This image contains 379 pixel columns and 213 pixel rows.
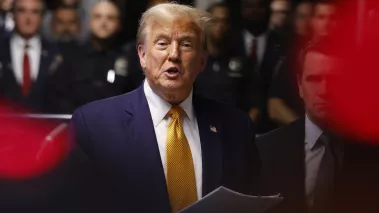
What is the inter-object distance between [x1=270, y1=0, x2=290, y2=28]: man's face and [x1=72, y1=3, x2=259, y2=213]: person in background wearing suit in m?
1.66

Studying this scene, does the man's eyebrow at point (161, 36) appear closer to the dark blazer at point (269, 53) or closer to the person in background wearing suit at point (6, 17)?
the dark blazer at point (269, 53)

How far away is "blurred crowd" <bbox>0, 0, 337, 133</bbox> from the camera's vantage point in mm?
3834

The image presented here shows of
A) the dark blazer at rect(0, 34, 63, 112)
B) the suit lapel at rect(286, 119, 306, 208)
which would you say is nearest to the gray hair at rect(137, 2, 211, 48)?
the suit lapel at rect(286, 119, 306, 208)

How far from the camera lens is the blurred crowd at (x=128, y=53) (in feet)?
12.6

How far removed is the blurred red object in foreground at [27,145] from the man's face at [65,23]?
51.0 inches

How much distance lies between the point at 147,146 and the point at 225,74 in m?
1.52

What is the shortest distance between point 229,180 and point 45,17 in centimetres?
234

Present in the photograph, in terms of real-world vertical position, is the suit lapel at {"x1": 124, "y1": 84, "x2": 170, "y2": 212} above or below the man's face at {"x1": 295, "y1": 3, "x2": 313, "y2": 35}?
below

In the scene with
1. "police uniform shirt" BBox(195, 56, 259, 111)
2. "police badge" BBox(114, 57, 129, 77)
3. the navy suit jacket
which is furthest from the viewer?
"police badge" BBox(114, 57, 129, 77)

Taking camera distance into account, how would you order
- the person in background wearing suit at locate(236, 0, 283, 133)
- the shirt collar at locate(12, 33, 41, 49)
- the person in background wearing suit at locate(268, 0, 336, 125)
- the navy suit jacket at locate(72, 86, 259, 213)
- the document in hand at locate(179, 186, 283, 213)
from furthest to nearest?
the shirt collar at locate(12, 33, 41, 49) → the person in background wearing suit at locate(236, 0, 283, 133) → the person in background wearing suit at locate(268, 0, 336, 125) → the navy suit jacket at locate(72, 86, 259, 213) → the document in hand at locate(179, 186, 283, 213)

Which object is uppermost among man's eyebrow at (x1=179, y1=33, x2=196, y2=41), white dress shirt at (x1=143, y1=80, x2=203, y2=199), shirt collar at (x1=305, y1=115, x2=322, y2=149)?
man's eyebrow at (x1=179, y1=33, x2=196, y2=41)

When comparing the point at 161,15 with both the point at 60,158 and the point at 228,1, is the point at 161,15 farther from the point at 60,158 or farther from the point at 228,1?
the point at 228,1

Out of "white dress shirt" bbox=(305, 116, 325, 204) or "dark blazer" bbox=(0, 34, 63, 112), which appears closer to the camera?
"white dress shirt" bbox=(305, 116, 325, 204)

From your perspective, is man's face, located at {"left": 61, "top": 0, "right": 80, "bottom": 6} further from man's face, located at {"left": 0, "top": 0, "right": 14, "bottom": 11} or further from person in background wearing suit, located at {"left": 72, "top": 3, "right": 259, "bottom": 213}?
person in background wearing suit, located at {"left": 72, "top": 3, "right": 259, "bottom": 213}
